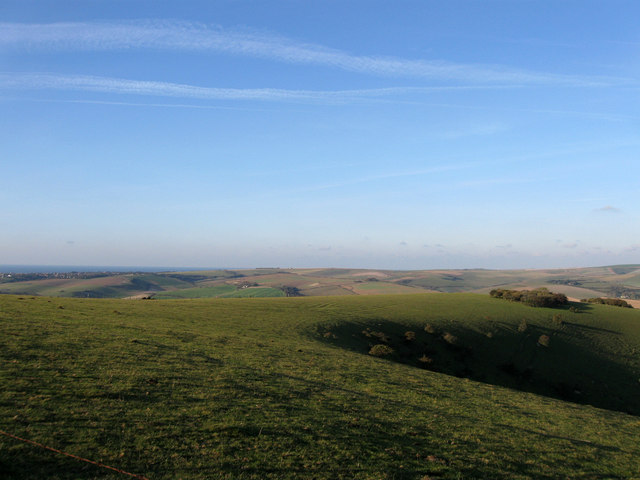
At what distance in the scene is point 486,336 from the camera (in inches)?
2190

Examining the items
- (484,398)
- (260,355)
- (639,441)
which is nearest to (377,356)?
(484,398)

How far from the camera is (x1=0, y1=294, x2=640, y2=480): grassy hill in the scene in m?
12.9

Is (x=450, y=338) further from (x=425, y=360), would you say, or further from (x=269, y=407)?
(x=269, y=407)

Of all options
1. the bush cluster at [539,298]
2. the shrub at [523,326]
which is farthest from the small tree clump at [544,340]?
the bush cluster at [539,298]

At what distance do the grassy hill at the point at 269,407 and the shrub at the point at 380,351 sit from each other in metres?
0.50

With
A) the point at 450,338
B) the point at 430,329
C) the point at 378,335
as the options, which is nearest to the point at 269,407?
the point at 378,335

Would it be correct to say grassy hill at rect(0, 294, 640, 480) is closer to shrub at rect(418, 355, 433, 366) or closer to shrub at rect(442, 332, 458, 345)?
shrub at rect(418, 355, 433, 366)

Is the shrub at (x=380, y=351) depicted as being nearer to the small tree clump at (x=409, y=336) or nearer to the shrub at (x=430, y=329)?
the small tree clump at (x=409, y=336)

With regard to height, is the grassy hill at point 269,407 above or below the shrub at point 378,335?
above

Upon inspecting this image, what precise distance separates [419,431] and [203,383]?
1248cm

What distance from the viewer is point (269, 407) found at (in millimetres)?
18266

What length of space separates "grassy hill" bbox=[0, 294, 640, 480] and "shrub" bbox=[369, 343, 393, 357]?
19.7 inches

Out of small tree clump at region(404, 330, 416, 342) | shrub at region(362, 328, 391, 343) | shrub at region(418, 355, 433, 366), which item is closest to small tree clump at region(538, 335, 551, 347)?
small tree clump at region(404, 330, 416, 342)

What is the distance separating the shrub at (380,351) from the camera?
139 ft
